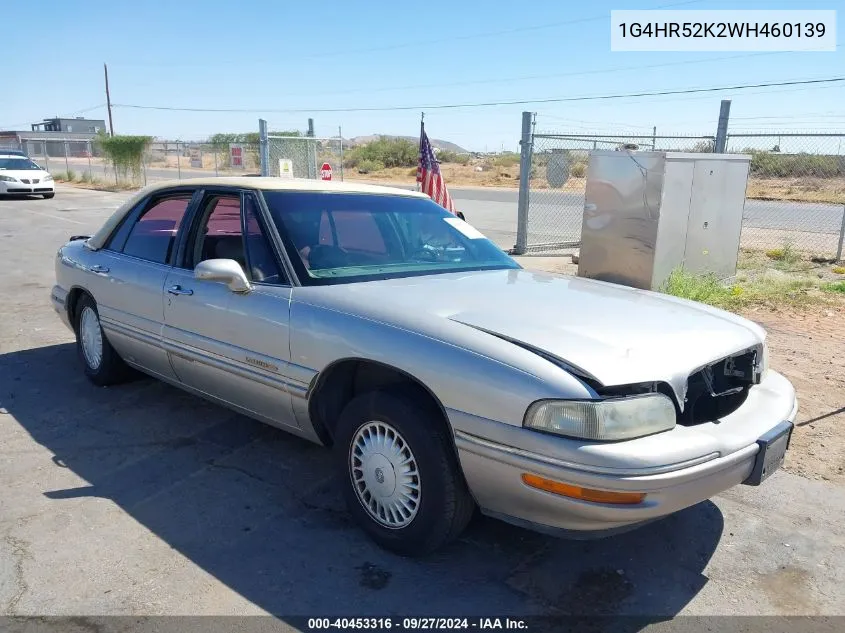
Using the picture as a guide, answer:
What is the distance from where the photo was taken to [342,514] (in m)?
3.54

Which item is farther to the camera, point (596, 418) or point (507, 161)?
point (507, 161)

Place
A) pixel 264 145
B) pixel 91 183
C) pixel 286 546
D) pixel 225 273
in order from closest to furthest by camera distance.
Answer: pixel 286 546 → pixel 225 273 → pixel 264 145 → pixel 91 183

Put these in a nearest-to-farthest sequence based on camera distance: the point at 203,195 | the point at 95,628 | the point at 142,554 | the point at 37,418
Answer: the point at 95,628
the point at 142,554
the point at 203,195
the point at 37,418

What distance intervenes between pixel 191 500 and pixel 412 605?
1410mm

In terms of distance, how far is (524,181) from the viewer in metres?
12.0

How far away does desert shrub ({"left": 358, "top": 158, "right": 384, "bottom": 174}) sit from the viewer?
4956 cm

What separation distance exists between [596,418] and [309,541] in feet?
4.92

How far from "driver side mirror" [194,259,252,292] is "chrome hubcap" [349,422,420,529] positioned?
1003 millimetres

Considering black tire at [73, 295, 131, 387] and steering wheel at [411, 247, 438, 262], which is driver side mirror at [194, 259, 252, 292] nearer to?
steering wheel at [411, 247, 438, 262]

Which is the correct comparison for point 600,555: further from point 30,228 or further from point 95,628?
point 30,228

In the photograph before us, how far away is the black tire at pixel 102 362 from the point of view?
5.02m

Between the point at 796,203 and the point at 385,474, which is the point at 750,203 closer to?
the point at 796,203

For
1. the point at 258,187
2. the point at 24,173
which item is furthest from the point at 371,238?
the point at 24,173

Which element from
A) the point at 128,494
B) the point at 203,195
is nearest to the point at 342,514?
the point at 128,494
